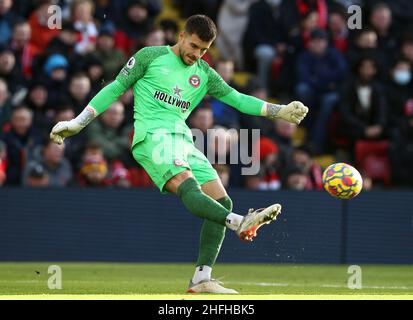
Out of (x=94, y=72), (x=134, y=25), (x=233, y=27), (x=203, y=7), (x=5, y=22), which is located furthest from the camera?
(x=203, y=7)

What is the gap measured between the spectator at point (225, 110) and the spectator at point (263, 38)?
1.47 meters

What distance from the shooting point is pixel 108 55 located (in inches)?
730

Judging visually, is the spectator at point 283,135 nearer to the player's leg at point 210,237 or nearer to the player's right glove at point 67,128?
the player's leg at point 210,237

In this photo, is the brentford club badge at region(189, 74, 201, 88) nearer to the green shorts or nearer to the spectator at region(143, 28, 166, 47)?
the green shorts

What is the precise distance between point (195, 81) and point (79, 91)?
23.1 ft

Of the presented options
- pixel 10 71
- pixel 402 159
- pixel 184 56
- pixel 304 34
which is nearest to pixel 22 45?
pixel 10 71

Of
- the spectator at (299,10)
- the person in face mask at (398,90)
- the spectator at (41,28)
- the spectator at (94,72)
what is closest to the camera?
the spectator at (94,72)

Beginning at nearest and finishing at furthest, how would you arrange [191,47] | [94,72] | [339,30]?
[191,47] < [94,72] < [339,30]

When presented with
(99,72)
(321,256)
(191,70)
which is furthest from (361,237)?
(191,70)

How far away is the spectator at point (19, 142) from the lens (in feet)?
55.3

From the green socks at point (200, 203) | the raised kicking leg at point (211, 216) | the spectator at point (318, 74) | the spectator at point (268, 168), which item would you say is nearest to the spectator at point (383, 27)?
the spectator at point (318, 74)

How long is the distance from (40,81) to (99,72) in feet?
3.11

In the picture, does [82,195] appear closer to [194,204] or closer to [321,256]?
[321,256]

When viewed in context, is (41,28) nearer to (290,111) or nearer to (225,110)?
(225,110)
